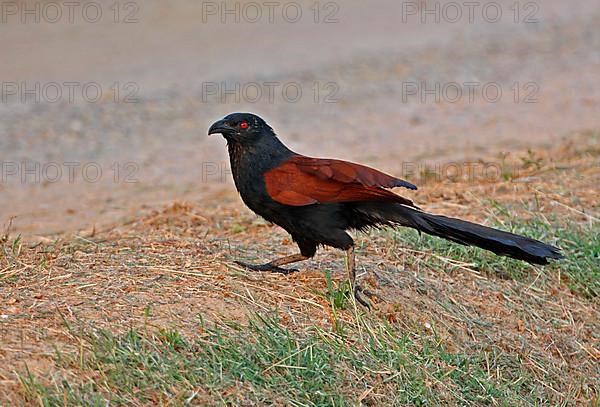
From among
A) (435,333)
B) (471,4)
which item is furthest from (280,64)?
(435,333)

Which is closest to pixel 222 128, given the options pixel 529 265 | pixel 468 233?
pixel 468 233

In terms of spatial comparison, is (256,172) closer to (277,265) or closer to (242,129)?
(242,129)

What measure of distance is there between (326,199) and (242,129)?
530 millimetres

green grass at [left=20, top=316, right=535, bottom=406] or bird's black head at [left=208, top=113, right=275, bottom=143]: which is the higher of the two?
bird's black head at [left=208, top=113, right=275, bottom=143]

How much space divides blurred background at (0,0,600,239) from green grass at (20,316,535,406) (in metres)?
3.47

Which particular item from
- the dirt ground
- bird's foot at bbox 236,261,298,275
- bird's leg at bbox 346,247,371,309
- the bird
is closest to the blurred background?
the dirt ground

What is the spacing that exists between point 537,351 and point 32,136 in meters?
7.38

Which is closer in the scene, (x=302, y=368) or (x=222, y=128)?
(x=302, y=368)

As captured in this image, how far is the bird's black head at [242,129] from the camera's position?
483 centimetres

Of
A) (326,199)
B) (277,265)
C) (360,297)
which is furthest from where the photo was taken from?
(277,265)

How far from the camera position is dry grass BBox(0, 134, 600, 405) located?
4.14 meters

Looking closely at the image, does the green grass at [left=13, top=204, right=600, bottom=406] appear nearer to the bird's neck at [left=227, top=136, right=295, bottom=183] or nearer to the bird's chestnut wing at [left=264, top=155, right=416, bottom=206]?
the bird's chestnut wing at [left=264, top=155, right=416, bottom=206]

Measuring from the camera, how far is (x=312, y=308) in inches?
188

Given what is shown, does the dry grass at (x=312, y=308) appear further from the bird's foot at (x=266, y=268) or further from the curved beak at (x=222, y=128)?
the curved beak at (x=222, y=128)
